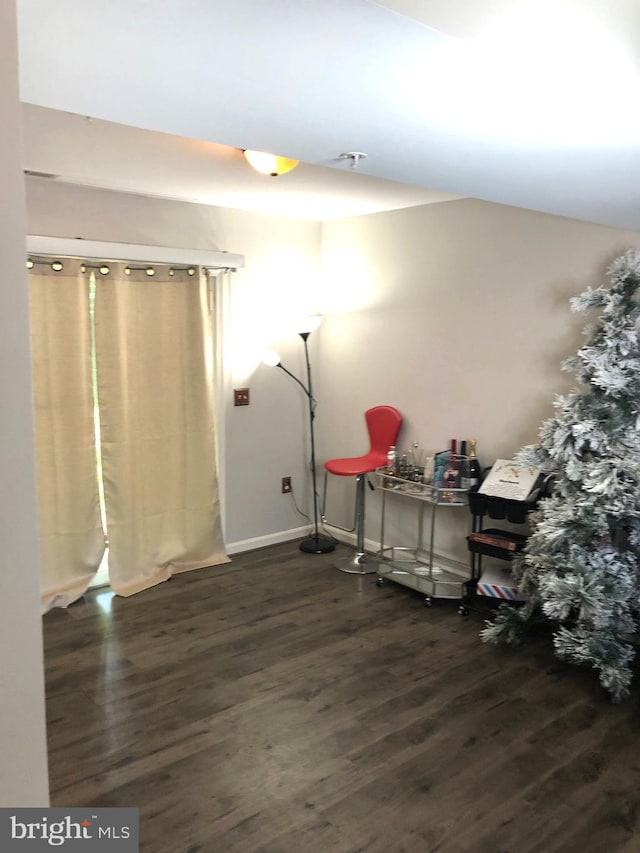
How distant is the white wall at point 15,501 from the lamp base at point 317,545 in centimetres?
389

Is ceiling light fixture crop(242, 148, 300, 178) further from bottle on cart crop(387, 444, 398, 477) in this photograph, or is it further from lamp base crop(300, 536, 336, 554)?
lamp base crop(300, 536, 336, 554)

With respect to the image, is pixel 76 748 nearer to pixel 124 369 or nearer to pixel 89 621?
pixel 89 621

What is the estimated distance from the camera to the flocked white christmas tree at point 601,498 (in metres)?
2.84

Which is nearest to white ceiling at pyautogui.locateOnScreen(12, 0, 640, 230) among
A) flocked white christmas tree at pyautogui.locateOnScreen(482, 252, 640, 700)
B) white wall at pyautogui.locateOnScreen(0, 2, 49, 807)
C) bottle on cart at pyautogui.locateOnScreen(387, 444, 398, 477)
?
white wall at pyautogui.locateOnScreen(0, 2, 49, 807)

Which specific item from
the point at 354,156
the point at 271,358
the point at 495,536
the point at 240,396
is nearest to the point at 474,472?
the point at 495,536

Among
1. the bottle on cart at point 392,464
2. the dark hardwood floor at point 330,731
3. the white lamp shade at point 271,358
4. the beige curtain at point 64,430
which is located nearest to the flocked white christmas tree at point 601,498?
the dark hardwood floor at point 330,731

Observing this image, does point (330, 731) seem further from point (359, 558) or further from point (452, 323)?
point (452, 323)

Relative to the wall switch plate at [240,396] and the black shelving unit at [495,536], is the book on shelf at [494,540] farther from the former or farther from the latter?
the wall switch plate at [240,396]

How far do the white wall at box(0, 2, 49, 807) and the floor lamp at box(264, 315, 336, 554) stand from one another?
3716 mm

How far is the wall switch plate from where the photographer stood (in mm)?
4547

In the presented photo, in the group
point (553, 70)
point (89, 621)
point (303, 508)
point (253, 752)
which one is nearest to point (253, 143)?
point (553, 70)

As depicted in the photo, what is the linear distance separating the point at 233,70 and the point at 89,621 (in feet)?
10.4

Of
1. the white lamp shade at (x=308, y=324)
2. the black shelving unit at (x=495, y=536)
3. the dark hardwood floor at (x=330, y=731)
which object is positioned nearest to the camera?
the dark hardwood floor at (x=330, y=731)

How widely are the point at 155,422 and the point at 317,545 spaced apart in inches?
58.4
